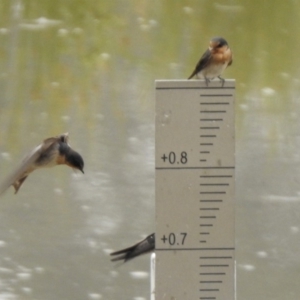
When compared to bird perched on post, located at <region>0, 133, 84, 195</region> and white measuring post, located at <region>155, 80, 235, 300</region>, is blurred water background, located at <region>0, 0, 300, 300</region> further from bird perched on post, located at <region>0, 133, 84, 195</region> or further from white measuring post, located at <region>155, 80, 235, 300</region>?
white measuring post, located at <region>155, 80, 235, 300</region>

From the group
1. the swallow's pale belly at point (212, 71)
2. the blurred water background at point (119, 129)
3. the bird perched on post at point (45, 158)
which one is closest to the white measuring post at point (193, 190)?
the swallow's pale belly at point (212, 71)

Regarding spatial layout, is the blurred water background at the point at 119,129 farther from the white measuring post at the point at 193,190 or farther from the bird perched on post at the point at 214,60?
the white measuring post at the point at 193,190

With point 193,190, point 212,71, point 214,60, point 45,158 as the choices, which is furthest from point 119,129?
point 193,190

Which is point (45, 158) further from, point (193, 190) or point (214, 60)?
point (193, 190)

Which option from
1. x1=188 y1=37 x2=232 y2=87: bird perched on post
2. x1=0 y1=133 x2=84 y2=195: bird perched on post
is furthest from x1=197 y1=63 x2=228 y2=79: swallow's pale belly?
x1=0 y1=133 x2=84 y2=195: bird perched on post

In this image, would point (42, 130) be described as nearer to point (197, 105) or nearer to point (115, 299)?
point (115, 299)
